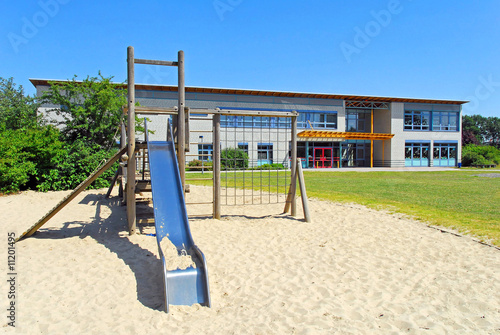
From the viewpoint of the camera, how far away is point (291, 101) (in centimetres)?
3641

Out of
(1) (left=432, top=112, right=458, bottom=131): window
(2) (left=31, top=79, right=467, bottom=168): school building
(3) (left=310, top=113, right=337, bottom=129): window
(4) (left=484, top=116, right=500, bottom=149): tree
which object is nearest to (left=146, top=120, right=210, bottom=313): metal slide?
(2) (left=31, top=79, right=467, bottom=168): school building

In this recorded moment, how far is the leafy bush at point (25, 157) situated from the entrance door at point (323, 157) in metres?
28.8

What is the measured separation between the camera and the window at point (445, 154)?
4147cm

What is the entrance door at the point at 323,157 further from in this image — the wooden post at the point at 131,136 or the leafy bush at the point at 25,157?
the wooden post at the point at 131,136

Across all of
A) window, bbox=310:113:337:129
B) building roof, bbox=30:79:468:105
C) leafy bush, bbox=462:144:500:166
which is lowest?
leafy bush, bbox=462:144:500:166

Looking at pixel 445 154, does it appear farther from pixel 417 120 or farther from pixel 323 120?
pixel 323 120

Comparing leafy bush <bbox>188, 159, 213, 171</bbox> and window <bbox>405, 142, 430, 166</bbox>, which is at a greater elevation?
window <bbox>405, 142, 430, 166</bbox>

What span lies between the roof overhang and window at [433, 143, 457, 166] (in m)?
7.00

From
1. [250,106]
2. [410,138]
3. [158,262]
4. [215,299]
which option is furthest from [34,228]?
[410,138]

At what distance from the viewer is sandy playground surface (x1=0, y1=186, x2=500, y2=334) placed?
3.21 metres

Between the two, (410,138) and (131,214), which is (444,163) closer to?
(410,138)

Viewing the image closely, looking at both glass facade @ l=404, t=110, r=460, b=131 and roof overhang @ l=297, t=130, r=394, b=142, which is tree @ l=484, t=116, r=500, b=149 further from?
roof overhang @ l=297, t=130, r=394, b=142

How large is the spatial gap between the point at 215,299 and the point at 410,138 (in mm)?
41905

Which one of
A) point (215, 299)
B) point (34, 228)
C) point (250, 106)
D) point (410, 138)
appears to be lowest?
point (215, 299)
